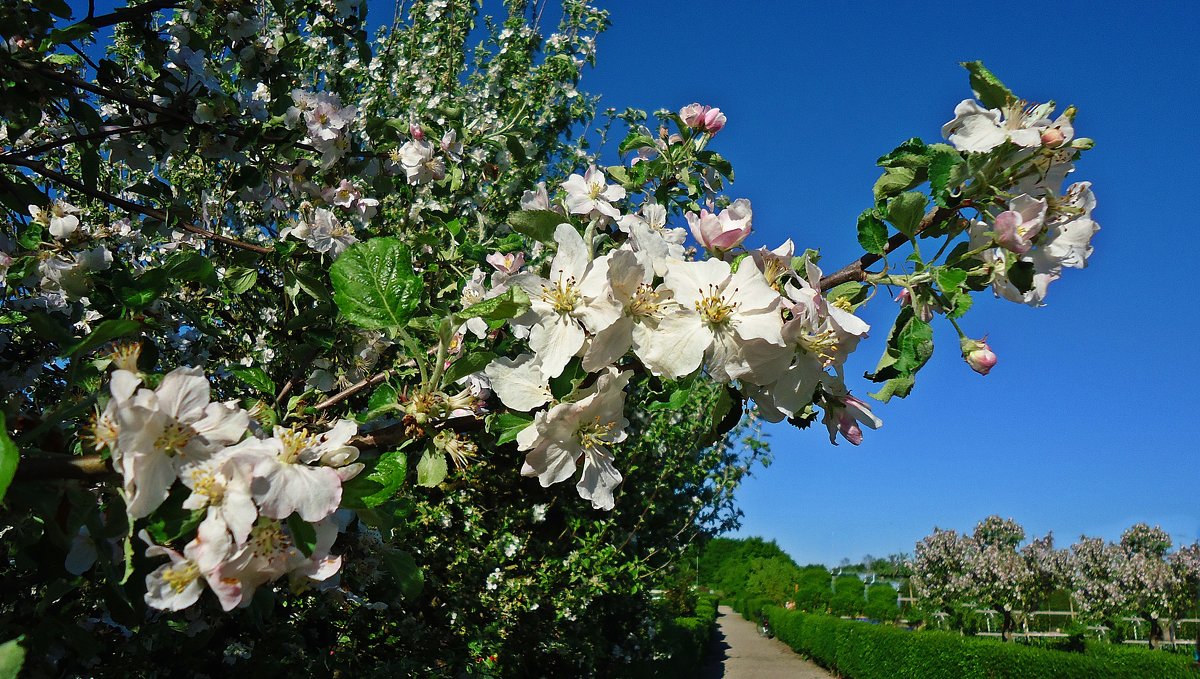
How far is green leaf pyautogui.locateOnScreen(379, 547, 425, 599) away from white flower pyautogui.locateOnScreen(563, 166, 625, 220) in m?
0.73

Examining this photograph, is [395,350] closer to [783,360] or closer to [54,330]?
[54,330]

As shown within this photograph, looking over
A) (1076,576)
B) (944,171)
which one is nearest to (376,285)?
(944,171)

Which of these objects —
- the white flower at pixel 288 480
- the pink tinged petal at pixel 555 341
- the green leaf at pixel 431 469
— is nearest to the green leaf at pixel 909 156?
the pink tinged petal at pixel 555 341

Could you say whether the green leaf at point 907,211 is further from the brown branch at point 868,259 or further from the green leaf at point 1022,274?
the green leaf at point 1022,274

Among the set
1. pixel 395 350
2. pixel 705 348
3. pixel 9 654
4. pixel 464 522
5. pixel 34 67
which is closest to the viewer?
pixel 9 654

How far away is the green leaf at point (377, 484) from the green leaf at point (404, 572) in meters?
0.23

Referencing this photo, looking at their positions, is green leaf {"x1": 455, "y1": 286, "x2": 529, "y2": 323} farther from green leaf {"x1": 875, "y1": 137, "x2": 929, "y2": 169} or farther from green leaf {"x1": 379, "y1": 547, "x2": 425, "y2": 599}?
green leaf {"x1": 875, "y1": 137, "x2": 929, "y2": 169}

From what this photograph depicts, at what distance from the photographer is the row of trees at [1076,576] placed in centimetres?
1820

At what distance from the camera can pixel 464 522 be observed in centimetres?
479

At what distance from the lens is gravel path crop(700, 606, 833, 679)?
17.5 m

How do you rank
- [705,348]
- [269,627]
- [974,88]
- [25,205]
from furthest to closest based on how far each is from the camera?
[269,627]
[25,205]
[974,88]
[705,348]

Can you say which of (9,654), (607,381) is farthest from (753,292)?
(9,654)

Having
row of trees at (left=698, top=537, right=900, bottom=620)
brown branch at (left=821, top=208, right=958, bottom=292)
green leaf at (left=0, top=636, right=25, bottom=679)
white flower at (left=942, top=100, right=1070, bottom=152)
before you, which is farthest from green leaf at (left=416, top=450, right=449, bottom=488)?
row of trees at (left=698, top=537, right=900, bottom=620)

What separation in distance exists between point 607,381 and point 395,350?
4.78ft
